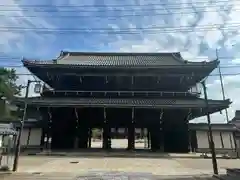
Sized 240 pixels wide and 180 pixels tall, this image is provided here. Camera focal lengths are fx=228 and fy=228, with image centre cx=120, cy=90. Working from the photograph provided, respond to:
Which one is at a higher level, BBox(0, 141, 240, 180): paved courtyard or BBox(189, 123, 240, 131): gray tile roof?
BBox(189, 123, 240, 131): gray tile roof

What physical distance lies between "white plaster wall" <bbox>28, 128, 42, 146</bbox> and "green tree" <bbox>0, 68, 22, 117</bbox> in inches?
778

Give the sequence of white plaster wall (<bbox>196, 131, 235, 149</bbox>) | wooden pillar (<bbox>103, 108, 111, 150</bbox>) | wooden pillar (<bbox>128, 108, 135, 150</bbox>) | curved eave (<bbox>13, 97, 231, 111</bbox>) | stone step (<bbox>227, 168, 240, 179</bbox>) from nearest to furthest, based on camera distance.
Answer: stone step (<bbox>227, 168, 240, 179</bbox>), curved eave (<bbox>13, 97, 231, 111</bbox>), wooden pillar (<bbox>128, 108, 135, 150</bbox>), wooden pillar (<bbox>103, 108, 111, 150</bbox>), white plaster wall (<bbox>196, 131, 235, 149</bbox>)

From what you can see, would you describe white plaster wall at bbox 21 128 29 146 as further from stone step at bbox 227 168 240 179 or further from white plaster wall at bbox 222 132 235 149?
white plaster wall at bbox 222 132 235 149

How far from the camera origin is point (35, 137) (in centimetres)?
2455

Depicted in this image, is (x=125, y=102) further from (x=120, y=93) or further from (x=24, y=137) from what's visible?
(x=24, y=137)

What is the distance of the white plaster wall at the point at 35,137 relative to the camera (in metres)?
24.4

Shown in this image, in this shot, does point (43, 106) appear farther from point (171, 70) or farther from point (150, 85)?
point (171, 70)

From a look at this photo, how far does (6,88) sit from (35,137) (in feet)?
87.7

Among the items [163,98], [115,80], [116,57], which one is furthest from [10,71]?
[163,98]

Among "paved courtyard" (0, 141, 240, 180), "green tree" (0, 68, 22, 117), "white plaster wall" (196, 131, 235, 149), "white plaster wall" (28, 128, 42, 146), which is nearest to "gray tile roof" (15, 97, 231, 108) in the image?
"white plaster wall" (28, 128, 42, 146)

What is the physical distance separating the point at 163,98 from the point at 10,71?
40.6 metres

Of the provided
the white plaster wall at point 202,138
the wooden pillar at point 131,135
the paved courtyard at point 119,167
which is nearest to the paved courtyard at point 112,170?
the paved courtyard at point 119,167

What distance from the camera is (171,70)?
79.4ft

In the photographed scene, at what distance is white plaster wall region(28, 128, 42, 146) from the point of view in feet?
80.0
